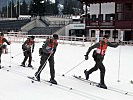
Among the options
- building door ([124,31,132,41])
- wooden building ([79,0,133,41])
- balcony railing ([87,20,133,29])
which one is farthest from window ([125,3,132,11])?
building door ([124,31,132,41])

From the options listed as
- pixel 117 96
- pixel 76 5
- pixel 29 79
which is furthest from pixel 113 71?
pixel 76 5

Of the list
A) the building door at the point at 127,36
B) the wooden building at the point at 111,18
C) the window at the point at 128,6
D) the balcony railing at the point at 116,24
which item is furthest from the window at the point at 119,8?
the building door at the point at 127,36

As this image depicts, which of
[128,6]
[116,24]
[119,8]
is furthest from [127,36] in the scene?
[119,8]

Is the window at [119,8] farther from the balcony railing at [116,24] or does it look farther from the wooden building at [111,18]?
the balcony railing at [116,24]

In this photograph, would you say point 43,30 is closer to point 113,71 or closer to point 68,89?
point 113,71

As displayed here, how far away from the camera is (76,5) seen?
547 ft

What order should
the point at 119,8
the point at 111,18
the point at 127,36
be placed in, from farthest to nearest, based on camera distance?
the point at 111,18 < the point at 119,8 < the point at 127,36

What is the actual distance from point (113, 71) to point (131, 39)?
28.9 metres

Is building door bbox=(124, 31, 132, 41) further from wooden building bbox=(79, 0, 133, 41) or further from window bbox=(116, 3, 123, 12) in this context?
window bbox=(116, 3, 123, 12)

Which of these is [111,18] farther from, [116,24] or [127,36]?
[127,36]

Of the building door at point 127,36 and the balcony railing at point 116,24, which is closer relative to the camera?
the balcony railing at point 116,24

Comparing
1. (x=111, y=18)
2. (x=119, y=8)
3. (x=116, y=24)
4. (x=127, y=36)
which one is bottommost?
(x=127, y=36)

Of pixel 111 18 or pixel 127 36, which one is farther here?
pixel 111 18

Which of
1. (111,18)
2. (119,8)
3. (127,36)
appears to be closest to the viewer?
(127,36)
